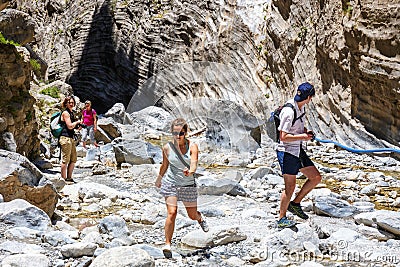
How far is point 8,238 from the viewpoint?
16.8ft

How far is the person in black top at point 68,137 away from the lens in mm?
9068

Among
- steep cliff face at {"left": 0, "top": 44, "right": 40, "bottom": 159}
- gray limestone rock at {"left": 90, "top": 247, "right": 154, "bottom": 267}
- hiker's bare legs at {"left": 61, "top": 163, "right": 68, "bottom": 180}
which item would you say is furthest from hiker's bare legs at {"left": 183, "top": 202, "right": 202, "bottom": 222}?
hiker's bare legs at {"left": 61, "top": 163, "right": 68, "bottom": 180}

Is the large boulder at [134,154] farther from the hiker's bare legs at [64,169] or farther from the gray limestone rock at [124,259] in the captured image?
the gray limestone rock at [124,259]

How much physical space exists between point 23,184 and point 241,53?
15469 mm

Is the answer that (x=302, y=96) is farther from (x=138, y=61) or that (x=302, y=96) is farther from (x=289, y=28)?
(x=138, y=61)

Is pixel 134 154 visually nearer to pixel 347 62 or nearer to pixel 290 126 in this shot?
pixel 347 62

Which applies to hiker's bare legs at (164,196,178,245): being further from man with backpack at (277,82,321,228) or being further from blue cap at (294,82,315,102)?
blue cap at (294,82,315,102)

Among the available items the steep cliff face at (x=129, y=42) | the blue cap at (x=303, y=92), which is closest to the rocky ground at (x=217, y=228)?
the blue cap at (x=303, y=92)

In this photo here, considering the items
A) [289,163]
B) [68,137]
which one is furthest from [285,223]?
[68,137]

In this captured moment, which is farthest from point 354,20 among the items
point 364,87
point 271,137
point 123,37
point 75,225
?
point 123,37

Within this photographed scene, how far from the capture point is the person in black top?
907cm

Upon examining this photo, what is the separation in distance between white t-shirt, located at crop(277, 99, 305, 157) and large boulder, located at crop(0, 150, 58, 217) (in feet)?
9.41

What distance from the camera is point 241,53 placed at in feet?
68.0

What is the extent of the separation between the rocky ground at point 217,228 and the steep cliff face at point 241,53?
2.06 metres
